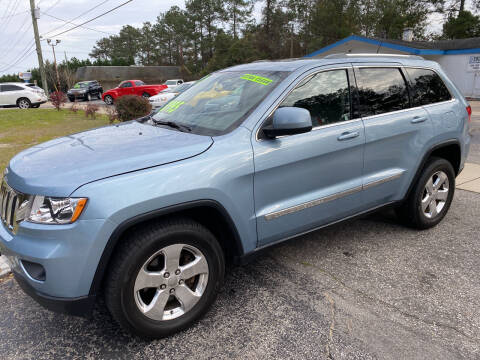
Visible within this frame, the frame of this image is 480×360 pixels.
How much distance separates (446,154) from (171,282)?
334 cm

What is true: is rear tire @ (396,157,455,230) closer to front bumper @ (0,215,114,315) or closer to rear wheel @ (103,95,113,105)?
front bumper @ (0,215,114,315)

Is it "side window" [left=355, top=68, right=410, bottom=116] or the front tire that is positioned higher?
"side window" [left=355, top=68, right=410, bottom=116]

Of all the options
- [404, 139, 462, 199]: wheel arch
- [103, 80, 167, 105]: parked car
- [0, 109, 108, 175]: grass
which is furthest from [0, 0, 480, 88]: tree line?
[404, 139, 462, 199]: wheel arch

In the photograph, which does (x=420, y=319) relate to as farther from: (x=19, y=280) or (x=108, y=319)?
(x=19, y=280)

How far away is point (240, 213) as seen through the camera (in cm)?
253

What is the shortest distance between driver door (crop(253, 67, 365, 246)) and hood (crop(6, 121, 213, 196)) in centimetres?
53

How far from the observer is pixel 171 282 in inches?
93.4

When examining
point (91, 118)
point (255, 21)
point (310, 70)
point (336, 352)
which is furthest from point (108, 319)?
point (255, 21)

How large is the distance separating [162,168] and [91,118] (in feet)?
47.8

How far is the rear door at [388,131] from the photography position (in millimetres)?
3264

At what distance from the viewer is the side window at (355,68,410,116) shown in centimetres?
327

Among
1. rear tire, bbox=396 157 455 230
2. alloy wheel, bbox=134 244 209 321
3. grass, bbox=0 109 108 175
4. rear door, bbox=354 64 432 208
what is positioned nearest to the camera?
alloy wheel, bbox=134 244 209 321

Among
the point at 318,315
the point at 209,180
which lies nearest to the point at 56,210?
the point at 209,180

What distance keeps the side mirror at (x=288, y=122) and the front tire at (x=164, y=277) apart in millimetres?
823
